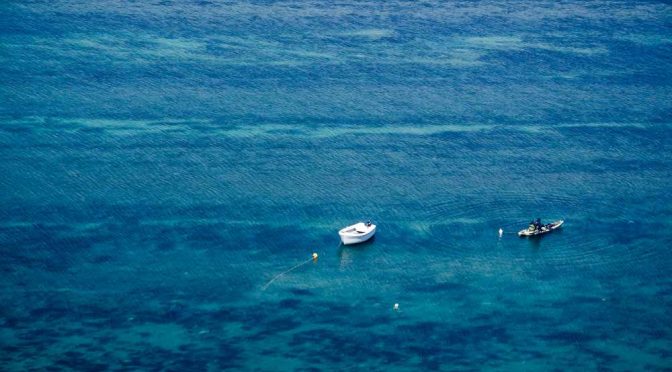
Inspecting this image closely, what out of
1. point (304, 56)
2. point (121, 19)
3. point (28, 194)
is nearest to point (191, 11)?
point (121, 19)

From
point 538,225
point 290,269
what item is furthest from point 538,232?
point 290,269

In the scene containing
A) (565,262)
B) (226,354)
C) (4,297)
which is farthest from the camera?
(565,262)

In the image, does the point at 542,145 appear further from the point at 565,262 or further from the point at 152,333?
the point at 152,333

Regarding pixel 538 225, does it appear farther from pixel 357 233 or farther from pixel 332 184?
pixel 332 184

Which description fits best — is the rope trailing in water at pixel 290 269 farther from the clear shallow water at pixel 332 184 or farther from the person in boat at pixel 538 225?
the person in boat at pixel 538 225

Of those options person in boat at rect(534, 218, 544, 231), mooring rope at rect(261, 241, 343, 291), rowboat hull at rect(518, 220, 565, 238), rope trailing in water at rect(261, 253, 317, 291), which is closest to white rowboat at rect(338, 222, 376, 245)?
mooring rope at rect(261, 241, 343, 291)

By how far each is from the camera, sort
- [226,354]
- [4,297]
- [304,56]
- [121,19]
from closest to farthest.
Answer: [226,354]
[4,297]
[304,56]
[121,19]

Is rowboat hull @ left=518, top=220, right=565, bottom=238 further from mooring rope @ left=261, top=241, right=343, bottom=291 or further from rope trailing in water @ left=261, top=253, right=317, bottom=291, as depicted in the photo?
rope trailing in water @ left=261, top=253, right=317, bottom=291

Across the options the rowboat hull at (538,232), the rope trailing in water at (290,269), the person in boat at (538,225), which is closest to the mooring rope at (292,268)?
the rope trailing in water at (290,269)
